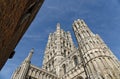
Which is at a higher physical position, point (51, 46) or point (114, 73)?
point (51, 46)

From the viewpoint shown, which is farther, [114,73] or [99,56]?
[99,56]

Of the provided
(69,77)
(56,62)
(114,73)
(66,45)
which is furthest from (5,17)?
(66,45)

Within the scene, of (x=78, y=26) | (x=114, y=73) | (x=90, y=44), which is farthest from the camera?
(x=78, y=26)

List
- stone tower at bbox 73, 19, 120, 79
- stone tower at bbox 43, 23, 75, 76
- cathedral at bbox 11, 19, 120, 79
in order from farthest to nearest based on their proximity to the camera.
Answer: stone tower at bbox 43, 23, 75, 76
cathedral at bbox 11, 19, 120, 79
stone tower at bbox 73, 19, 120, 79

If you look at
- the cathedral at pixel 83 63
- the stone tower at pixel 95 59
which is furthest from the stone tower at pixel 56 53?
the stone tower at pixel 95 59

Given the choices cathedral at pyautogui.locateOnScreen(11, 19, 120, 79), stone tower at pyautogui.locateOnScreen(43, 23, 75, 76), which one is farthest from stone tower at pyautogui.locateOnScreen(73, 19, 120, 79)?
stone tower at pyautogui.locateOnScreen(43, 23, 75, 76)

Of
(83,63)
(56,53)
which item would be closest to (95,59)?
(83,63)

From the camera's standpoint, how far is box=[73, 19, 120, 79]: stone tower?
60.5 feet

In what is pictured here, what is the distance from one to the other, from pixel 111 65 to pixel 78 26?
37.8 ft

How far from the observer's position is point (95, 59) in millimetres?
20562

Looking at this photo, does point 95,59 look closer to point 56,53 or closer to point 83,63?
point 83,63

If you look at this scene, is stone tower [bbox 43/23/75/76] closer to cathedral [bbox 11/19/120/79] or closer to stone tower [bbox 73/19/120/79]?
cathedral [bbox 11/19/120/79]

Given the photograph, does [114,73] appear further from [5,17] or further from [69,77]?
[5,17]

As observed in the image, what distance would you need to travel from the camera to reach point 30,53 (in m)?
29.3
